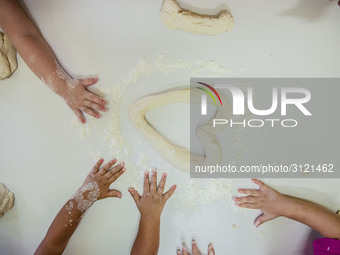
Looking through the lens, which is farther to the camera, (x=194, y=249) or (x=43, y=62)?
(x=194, y=249)

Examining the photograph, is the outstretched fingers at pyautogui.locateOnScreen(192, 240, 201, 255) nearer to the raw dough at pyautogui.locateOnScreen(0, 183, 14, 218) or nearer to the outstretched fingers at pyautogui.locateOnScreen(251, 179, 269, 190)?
the outstretched fingers at pyautogui.locateOnScreen(251, 179, 269, 190)

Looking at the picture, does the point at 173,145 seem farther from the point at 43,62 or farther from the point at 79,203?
the point at 43,62

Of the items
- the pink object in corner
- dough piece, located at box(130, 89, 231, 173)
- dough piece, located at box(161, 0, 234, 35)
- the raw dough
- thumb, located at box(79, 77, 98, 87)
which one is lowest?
the pink object in corner

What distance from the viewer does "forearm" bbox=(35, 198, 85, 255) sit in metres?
1.13

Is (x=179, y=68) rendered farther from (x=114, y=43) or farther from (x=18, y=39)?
(x=18, y=39)

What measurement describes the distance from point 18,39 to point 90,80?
292mm

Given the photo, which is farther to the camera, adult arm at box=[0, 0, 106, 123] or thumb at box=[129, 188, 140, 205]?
thumb at box=[129, 188, 140, 205]

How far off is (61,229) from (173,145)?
1.80ft

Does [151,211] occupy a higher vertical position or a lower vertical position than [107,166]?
lower

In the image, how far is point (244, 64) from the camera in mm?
1107

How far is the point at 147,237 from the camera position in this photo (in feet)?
3.73

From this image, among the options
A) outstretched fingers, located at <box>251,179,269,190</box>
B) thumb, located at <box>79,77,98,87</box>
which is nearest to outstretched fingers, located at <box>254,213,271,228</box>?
outstretched fingers, located at <box>251,179,269,190</box>

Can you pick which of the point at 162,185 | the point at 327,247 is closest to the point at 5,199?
the point at 162,185

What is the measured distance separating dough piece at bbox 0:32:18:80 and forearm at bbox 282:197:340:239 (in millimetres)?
1188
